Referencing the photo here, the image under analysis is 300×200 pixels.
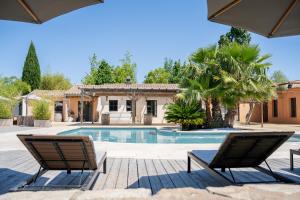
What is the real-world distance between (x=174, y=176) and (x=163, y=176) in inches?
7.6

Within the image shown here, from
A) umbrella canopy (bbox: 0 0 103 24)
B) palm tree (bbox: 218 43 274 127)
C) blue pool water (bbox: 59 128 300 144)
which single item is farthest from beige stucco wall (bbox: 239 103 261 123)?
umbrella canopy (bbox: 0 0 103 24)

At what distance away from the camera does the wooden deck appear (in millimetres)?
4305

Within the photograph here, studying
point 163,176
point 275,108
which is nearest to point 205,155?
point 163,176

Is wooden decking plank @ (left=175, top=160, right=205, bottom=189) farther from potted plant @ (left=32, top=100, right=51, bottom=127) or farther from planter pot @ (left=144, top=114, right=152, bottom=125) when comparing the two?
planter pot @ (left=144, top=114, right=152, bottom=125)

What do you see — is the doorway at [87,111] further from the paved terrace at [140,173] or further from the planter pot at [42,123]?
the paved terrace at [140,173]

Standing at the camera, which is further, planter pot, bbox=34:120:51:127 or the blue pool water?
planter pot, bbox=34:120:51:127

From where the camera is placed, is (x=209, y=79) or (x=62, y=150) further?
(x=209, y=79)

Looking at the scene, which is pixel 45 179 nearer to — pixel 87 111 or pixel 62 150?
pixel 62 150

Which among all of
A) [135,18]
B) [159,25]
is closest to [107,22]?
[135,18]

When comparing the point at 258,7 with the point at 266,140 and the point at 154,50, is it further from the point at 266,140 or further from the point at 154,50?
the point at 154,50

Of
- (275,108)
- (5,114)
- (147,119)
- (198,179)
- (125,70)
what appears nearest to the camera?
(198,179)

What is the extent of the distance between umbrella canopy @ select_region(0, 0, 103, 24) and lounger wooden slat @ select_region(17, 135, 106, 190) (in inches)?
76.0

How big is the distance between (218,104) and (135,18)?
13567mm

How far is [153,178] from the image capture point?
4.72 metres
